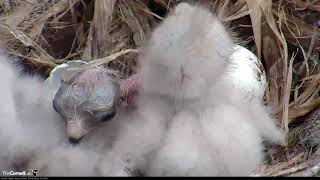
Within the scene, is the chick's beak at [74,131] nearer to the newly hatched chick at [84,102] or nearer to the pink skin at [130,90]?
the newly hatched chick at [84,102]

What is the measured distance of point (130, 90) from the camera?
3.93ft

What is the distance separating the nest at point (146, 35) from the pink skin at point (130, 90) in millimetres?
99

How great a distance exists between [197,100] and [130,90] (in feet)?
0.51

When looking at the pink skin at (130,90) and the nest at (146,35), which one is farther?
the nest at (146,35)

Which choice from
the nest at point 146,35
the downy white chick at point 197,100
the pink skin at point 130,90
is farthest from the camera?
the nest at point 146,35

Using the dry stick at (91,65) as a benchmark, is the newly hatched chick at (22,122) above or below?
below

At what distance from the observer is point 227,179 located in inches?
41.3

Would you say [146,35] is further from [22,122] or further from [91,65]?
[22,122]

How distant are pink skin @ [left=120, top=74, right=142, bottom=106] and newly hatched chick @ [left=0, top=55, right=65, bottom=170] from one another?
15 cm

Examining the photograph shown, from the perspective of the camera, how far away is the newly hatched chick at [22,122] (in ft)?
3.82

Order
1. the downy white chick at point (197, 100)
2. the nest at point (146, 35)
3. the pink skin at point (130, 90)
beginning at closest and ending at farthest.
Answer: the downy white chick at point (197, 100), the pink skin at point (130, 90), the nest at point (146, 35)

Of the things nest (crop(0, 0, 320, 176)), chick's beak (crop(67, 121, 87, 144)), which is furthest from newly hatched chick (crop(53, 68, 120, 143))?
nest (crop(0, 0, 320, 176))

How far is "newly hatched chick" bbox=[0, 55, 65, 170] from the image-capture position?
3.82ft

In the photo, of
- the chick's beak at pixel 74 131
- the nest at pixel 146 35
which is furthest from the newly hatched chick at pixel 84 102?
the nest at pixel 146 35
